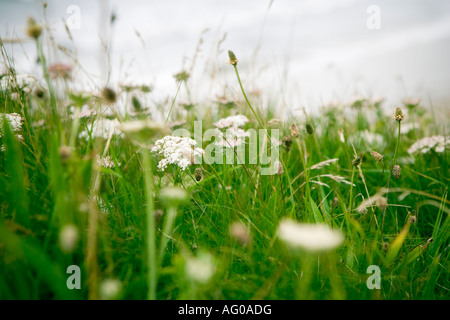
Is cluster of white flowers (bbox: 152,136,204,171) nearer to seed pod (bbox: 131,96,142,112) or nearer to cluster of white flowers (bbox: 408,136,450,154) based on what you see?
seed pod (bbox: 131,96,142,112)

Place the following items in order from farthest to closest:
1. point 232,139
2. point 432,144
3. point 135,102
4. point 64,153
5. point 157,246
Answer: point 432,144 < point 232,139 < point 157,246 < point 135,102 < point 64,153

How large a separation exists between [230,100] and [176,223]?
1.02 metres

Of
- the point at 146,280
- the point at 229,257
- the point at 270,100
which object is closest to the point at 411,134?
the point at 270,100

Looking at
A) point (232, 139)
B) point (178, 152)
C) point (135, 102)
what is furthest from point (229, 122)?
point (135, 102)

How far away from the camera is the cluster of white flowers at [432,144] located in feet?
5.47

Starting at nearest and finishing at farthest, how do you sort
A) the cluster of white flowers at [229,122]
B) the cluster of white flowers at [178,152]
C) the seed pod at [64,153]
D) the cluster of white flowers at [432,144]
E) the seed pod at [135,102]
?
the seed pod at [64,153], the seed pod at [135,102], the cluster of white flowers at [178,152], the cluster of white flowers at [229,122], the cluster of white flowers at [432,144]

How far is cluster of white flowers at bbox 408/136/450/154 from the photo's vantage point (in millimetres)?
1667

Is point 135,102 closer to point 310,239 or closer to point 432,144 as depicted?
point 310,239

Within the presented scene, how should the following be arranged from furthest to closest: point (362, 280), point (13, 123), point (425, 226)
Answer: point (425, 226) → point (13, 123) → point (362, 280)

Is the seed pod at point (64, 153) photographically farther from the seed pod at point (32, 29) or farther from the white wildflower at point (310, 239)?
the white wildflower at point (310, 239)

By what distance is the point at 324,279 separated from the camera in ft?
3.19

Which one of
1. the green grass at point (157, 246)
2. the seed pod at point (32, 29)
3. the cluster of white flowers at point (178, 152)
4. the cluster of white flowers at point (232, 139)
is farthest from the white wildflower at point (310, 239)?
the seed pod at point (32, 29)

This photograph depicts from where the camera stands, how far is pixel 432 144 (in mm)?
1711
